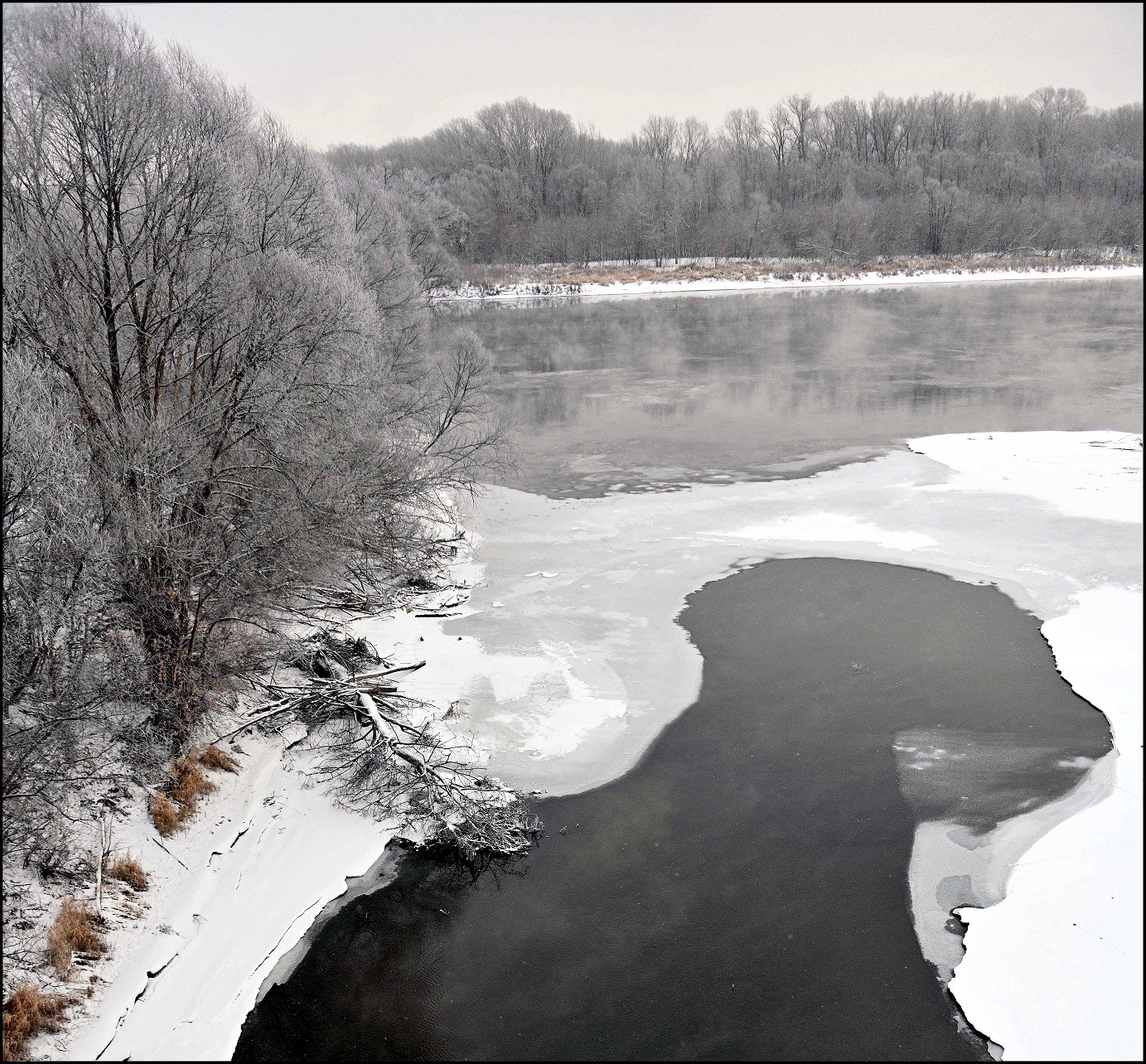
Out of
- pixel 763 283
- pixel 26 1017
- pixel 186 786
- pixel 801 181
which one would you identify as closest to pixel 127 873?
pixel 186 786

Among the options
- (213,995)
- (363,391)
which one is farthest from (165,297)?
(213,995)

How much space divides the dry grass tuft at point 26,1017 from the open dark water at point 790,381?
43.8 ft

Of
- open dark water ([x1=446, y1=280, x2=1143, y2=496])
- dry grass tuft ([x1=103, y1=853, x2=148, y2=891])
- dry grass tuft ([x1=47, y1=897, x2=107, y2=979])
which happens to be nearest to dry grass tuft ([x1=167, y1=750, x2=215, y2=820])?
dry grass tuft ([x1=103, y1=853, x2=148, y2=891])

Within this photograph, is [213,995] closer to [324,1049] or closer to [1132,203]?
[324,1049]

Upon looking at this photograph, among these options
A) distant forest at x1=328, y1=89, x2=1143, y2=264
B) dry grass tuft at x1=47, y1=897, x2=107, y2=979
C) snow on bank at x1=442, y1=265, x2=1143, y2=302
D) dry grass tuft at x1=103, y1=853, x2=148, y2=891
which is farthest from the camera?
distant forest at x1=328, y1=89, x2=1143, y2=264

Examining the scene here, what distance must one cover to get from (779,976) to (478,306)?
5034 cm

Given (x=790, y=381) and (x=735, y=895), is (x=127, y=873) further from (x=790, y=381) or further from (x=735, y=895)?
(x=790, y=381)

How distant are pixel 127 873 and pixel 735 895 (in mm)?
5443

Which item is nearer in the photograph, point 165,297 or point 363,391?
point 165,297

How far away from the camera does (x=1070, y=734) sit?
10117 millimetres

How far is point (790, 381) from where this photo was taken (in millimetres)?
29172

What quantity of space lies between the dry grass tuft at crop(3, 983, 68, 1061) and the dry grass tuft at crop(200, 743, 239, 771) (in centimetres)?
310

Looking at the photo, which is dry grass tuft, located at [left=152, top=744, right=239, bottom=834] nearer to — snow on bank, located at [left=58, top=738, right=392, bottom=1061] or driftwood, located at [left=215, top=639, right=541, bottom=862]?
snow on bank, located at [left=58, top=738, right=392, bottom=1061]

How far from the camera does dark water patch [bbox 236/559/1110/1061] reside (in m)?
6.84
